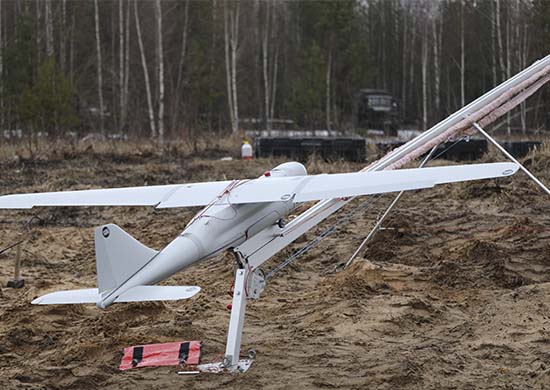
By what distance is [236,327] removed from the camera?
608 centimetres

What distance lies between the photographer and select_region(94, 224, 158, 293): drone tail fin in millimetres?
6078

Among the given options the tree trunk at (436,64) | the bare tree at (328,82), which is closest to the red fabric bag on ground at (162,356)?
the tree trunk at (436,64)

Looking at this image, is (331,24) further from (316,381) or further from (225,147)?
(316,381)

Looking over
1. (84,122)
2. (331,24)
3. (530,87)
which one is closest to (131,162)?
(530,87)

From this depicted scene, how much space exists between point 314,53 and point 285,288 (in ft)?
119

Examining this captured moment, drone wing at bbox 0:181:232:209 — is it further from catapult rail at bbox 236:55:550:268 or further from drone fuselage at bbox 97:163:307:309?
catapult rail at bbox 236:55:550:268

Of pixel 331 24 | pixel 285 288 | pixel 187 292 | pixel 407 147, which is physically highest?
pixel 331 24

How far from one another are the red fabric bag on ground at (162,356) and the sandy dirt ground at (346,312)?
1.34 feet

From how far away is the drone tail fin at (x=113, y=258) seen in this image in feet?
19.9

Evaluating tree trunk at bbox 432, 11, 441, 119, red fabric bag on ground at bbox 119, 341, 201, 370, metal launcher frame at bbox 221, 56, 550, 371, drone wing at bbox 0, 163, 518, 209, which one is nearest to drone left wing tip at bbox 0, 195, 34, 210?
drone wing at bbox 0, 163, 518, 209

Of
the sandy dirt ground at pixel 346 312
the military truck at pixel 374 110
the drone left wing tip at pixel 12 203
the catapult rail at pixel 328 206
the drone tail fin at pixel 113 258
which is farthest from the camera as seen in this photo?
the military truck at pixel 374 110

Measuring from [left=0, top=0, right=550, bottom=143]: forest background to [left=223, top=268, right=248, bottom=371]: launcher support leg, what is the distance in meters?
27.9

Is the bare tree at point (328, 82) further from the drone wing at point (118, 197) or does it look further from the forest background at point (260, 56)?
the drone wing at point (118, 197)

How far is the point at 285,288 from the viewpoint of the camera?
9.73 metres
